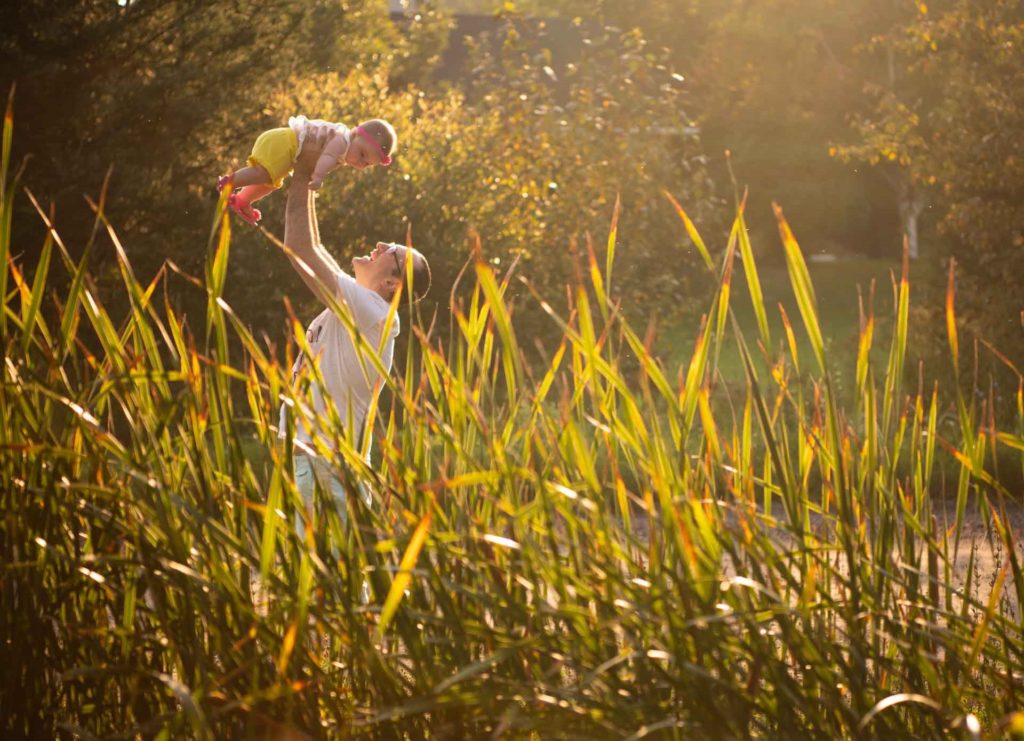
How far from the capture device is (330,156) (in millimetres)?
4426

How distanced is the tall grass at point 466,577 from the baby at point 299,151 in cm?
188

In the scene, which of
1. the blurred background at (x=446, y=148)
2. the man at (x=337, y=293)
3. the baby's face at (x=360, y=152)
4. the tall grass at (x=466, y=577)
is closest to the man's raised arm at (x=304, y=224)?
the man at (x=337, y=293)

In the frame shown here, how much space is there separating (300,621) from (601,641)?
44 cm

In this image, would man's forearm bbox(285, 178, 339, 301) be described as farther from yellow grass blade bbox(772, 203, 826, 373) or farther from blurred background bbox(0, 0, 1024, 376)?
yellow grass blade bbox(772, 203, 826, 373)

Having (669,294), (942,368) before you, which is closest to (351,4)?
(669,294)

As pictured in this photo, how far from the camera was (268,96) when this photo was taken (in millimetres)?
11984

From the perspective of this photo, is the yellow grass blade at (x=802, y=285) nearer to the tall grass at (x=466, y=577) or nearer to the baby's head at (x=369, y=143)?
the tall grass at (x=466, y=577)

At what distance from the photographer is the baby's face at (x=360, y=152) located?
4.48m

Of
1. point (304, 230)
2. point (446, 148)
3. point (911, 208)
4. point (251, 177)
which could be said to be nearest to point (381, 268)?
point (304, 230)

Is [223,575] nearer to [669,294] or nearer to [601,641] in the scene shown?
[601,641]

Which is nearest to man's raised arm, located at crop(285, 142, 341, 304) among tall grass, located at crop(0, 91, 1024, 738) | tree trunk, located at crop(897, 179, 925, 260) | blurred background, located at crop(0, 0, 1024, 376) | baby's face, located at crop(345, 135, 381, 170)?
baby's face, located at crop(345, 135, 381, 170)

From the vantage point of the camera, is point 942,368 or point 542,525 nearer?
point 542,525

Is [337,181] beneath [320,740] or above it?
beneath

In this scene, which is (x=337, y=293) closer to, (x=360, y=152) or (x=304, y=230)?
(x=304, y=230)
